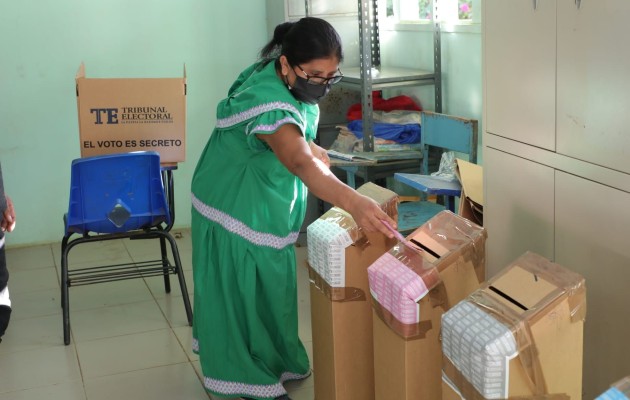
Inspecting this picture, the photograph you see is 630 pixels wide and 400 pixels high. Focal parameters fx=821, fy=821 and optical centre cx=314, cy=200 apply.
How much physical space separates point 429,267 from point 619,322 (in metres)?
0.50

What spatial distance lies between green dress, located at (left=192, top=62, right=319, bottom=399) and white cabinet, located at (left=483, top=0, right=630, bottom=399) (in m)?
0.60

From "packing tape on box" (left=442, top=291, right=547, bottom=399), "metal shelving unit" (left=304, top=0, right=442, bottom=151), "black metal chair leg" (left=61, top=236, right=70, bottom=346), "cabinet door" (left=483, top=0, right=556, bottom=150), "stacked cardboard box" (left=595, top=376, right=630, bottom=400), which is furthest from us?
"metal shelving unit" (left=304, top=0, right=442, bottom=151)

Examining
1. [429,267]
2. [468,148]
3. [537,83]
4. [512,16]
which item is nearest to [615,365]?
[429,267]

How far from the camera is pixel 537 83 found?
2.08 metres

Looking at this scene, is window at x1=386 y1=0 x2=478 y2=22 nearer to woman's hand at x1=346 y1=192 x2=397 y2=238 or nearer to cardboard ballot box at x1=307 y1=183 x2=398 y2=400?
cardboard ballot box at x1=307 y1=183 x2=398 y2=400

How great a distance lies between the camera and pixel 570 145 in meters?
1.97

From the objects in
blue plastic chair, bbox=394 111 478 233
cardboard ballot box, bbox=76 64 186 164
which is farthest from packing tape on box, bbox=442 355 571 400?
cardboard ballot box, bbox=76 64 186 164

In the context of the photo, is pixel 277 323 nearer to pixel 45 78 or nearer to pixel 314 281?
pixel 314 281

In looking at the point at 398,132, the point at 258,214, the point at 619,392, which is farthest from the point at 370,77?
the point at 619,392

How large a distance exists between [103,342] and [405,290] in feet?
6.76

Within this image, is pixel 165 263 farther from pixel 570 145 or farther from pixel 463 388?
pixel 463 388

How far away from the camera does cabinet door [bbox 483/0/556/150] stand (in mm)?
2027

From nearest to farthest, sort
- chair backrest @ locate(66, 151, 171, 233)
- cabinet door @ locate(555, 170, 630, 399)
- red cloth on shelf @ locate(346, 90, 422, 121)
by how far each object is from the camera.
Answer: cabinet door @ locate(555, 170, 630, 399) < chair backrest @ locate(66, 151, 171, 233) < red cloth on shelf @ locate(346, 90, 422, 121)

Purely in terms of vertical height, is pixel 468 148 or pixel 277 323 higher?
pixel 468 148
